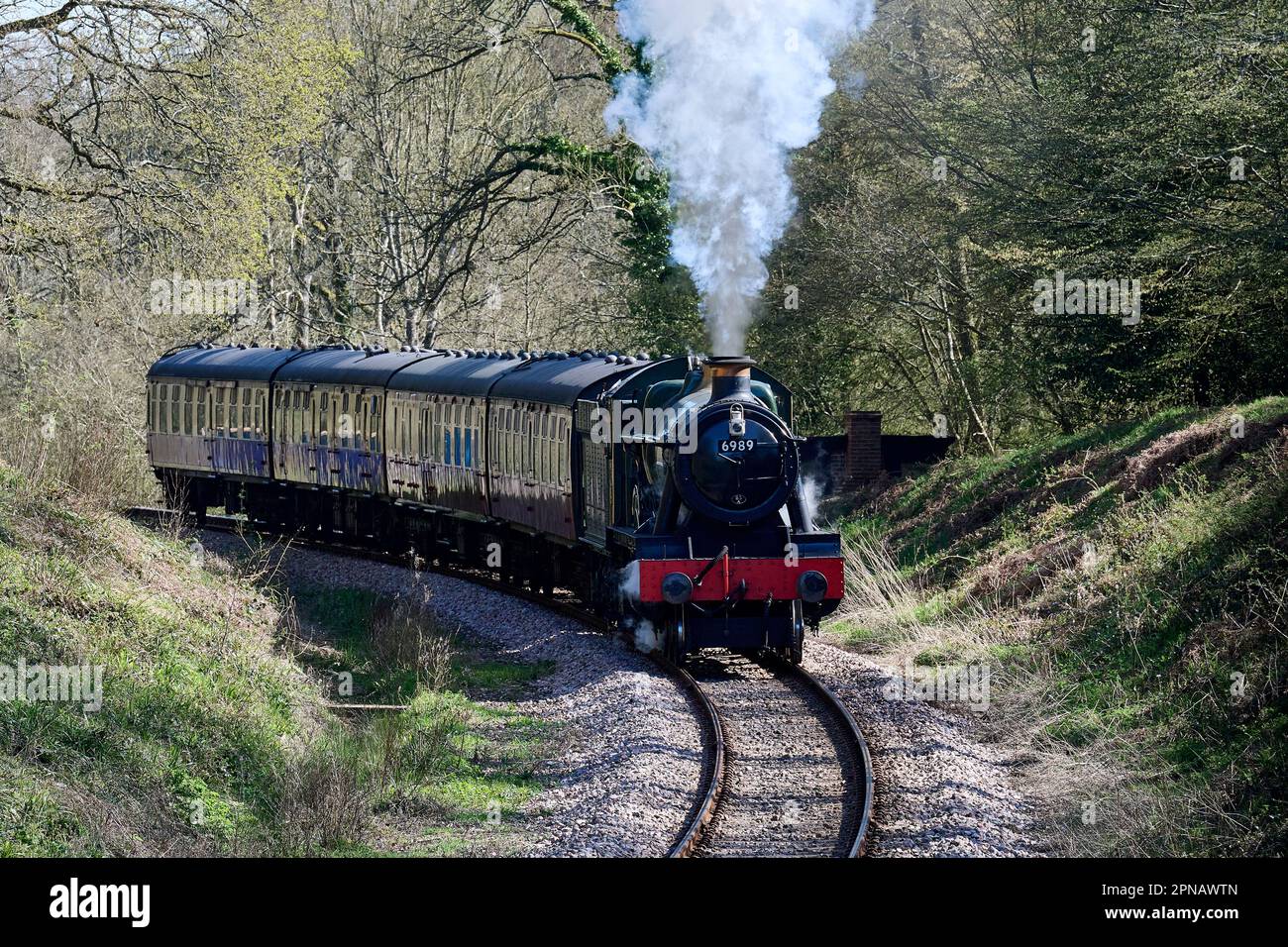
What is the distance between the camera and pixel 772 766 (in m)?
11.6

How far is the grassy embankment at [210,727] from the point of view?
32.0ft

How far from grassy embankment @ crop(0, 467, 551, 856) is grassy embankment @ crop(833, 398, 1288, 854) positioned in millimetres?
4100

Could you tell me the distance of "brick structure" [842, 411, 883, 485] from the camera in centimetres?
2727

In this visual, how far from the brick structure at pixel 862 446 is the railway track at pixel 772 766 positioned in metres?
11.5

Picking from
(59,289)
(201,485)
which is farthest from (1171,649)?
(201,485)

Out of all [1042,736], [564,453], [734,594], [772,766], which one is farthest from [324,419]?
[1042,736]

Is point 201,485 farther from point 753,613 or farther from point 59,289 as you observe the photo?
point 753,613

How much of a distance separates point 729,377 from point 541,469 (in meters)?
4.96

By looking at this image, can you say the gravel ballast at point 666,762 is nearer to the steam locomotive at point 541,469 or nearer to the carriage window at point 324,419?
the steam locomotive at point 541,469

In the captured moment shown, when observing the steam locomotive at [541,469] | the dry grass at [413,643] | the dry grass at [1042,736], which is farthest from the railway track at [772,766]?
the dry grass at [413,643]

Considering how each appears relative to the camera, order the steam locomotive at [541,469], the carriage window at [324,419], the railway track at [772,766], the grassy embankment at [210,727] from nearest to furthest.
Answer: the railway track at [772,766], the grassy embankment at [210,727], the steam locomotive at [541,469], the carriage window at [324,419]
